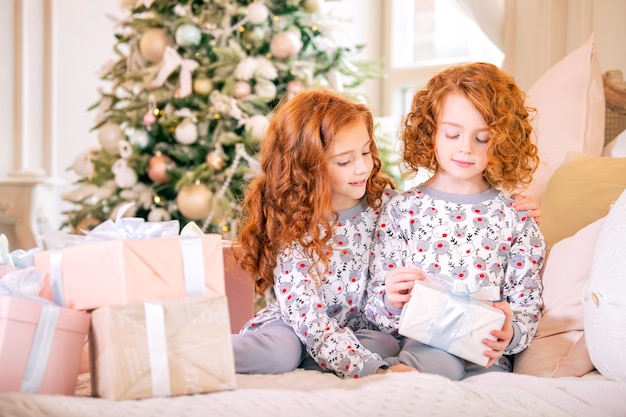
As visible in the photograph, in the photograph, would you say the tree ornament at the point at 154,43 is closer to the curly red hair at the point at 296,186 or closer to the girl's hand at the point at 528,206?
the curly red hair at the point at 296,186

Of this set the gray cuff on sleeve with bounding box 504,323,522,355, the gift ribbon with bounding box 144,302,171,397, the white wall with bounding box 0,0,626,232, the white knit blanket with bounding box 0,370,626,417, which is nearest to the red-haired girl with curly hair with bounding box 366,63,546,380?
the gray cuff on sleeve with bounding box 504,323,522,355

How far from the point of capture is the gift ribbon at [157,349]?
4.01 ft

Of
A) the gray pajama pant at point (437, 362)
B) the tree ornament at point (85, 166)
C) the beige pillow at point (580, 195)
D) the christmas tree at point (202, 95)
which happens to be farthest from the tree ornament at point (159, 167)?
the gray pajama pant at point (437, 362)

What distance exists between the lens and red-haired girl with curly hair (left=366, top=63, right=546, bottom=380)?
5.48 ft

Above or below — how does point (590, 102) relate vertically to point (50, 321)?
above

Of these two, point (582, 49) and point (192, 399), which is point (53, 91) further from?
point (192, 399)

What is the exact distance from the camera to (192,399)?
1.17m

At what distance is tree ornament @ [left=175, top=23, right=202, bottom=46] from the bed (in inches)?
61.8

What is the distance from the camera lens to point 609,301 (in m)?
1.41

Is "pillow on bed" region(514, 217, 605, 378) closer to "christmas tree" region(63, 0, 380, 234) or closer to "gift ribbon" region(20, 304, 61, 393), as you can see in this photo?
"gift ribbon" region(20, 304, 61, 393)

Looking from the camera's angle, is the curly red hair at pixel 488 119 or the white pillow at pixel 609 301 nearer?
the white pillow at pixel 609 301

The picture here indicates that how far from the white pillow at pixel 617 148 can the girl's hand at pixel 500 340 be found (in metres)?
0.77

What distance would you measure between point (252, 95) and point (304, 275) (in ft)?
5.69

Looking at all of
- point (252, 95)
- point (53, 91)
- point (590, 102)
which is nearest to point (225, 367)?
point (590, 102)
